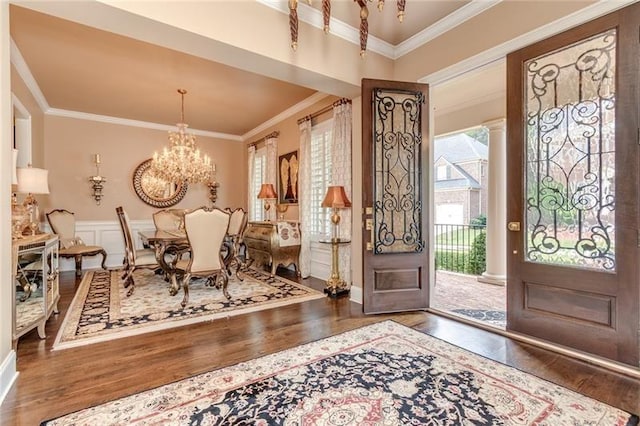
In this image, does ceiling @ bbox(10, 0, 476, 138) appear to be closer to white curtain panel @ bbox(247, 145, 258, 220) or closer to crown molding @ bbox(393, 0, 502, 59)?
crown molding @ bbox(393, 0, 502, 59)

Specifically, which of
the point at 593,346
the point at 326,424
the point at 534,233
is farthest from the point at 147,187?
the point at 593,346

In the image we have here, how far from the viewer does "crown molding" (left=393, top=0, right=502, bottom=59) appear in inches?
114

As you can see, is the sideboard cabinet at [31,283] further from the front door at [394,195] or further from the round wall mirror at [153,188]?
the round wall mirror at [153,188]

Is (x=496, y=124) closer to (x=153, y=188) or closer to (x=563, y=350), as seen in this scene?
(x=563, y=350)

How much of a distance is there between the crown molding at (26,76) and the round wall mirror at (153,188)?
185 centimetres

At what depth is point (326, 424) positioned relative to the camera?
1585mm

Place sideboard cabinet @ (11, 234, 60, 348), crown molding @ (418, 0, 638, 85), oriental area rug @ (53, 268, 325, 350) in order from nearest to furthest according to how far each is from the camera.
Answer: crown molding @ (418, 0, 638, 85)
sideboard cabinet @ (11, 234, 60, 348)
oriental area rug @ (53, 268, 325, 350)

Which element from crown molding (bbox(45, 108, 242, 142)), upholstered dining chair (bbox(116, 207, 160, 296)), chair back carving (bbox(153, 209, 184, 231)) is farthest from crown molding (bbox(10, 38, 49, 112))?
chair back carving (bbox(153, 209, 184, 231))

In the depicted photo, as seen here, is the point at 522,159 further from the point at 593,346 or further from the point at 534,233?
the point at 593,346

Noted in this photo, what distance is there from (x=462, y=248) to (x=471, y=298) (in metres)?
2.31

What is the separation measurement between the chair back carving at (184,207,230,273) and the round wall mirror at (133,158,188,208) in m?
3.74

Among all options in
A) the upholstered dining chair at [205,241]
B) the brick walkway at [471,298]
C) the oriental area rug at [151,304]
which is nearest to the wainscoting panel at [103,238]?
the oriental area rug at [151,304]

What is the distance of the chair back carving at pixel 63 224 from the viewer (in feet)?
17.6

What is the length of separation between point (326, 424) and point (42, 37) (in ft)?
15.2
